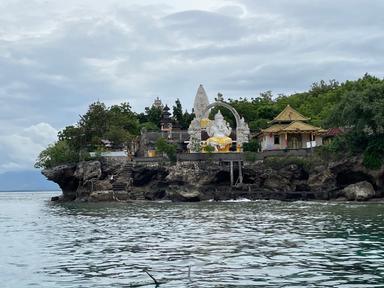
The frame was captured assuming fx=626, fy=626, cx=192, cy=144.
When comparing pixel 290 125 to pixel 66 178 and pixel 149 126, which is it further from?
pixel 149 126

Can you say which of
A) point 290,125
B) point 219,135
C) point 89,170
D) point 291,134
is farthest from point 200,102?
point 89,170

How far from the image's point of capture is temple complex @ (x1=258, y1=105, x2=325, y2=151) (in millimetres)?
80625

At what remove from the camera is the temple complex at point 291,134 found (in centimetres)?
8062

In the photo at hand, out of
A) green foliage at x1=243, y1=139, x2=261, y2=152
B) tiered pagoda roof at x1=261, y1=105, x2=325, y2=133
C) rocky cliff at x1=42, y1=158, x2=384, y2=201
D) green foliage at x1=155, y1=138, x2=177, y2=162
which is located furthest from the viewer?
green foliage at x1=243, y1=139, x2=261, y2=152

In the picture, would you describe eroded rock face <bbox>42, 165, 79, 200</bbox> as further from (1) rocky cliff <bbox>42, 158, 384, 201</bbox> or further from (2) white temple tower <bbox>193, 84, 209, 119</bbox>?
(2) white temple tower <bbox>193, 84, 209, 119</bbox>

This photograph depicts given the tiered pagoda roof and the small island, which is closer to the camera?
the small island

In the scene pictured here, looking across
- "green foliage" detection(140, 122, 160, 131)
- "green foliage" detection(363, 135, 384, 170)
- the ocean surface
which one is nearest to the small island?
"green foliage" detection(363, 135, 384, 170)

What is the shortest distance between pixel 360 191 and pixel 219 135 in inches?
1154

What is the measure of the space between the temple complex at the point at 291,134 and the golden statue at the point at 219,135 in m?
5.30

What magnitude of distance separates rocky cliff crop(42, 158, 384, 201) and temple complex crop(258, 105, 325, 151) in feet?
27.4

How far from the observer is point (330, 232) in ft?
Answer: 98.1

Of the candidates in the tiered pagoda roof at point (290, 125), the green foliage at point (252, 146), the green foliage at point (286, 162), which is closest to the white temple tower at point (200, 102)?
the tiered pagoda roof at point (290, 125)

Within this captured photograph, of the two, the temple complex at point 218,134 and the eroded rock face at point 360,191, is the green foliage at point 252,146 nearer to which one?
the temple complex at point 218,134

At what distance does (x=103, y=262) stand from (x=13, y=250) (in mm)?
6340
